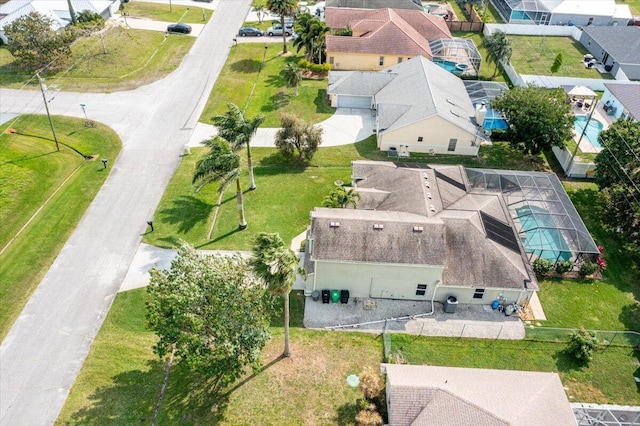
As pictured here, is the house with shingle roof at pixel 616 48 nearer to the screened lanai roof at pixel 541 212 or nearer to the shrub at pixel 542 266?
the screened lanai roof at pixel 541 212

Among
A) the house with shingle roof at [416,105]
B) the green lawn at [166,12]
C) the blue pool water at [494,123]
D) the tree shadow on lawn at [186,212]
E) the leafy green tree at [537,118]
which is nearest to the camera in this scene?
the tree shadow on lawn at [186,212]

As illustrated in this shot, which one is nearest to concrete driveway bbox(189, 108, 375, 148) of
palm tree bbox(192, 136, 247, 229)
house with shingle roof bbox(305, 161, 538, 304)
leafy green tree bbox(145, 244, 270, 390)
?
palm tree bbox(192, 136, 247, 229)

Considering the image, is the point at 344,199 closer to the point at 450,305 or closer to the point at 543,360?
the point at 450,305

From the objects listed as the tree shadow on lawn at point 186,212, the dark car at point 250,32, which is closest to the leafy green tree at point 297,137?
the tree shadow on lawn at point 186,212

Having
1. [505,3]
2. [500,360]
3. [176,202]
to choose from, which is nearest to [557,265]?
[500,360]

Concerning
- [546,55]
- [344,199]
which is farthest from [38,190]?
[546,55]

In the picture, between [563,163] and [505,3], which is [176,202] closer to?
[563,163]
